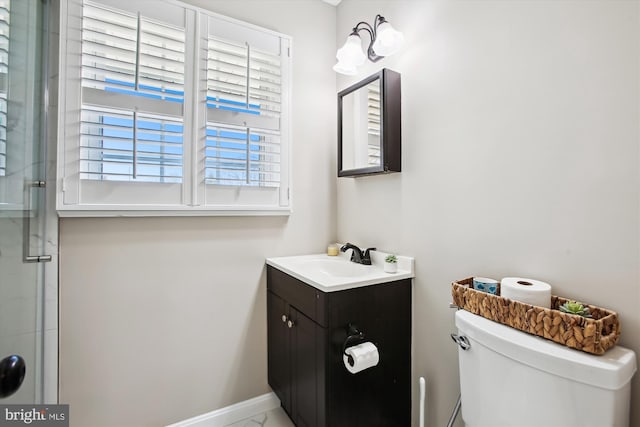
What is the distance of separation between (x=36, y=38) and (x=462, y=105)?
173cm

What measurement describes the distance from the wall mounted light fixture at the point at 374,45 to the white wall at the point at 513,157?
0.34ft

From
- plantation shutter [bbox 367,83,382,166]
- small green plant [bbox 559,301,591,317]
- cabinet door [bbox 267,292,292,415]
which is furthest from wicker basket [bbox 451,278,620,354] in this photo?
cabinet door [bbox 267,292,292,415]

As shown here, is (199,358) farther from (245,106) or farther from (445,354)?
(245,106)

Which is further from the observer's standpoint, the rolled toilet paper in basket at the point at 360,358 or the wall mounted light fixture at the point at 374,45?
the wall mounted light fixture at the point at 374,45

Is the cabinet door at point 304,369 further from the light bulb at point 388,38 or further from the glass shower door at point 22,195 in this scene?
the light bulb at point 388,38

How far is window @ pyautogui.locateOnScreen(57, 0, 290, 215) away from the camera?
1335 mm

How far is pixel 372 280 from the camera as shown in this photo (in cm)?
132

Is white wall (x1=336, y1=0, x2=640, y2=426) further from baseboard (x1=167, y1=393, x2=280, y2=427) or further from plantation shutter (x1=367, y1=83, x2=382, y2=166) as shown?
baseboard (x1=167, y1=393, x2=280, y2=427)

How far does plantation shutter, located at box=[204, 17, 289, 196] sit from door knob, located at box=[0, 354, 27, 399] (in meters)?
1.08

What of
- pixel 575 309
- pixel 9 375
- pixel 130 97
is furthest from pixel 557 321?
pixel 130 97

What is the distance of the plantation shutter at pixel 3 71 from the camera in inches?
32.1

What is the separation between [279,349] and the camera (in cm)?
167

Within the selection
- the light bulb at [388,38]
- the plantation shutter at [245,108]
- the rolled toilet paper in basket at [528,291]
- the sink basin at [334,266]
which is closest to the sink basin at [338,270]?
the sink basin at [334,266]

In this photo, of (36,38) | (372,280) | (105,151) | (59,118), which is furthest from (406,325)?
(36,38)
